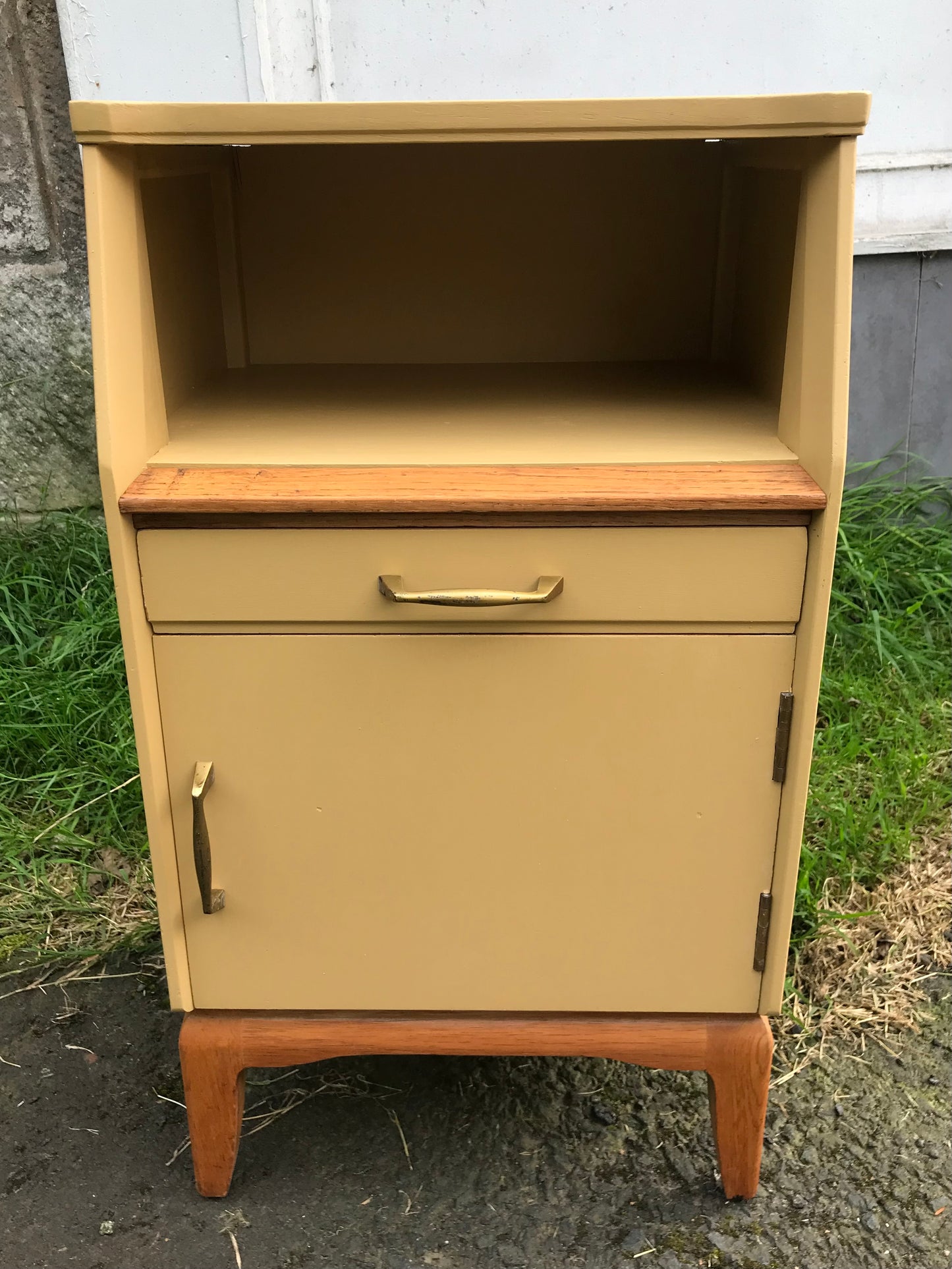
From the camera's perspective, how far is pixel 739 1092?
4.40 ft

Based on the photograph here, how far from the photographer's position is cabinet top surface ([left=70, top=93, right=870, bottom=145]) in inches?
40.0

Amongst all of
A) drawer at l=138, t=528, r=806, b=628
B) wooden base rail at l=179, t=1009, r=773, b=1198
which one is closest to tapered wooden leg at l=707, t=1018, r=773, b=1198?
wooden base rail at l=179, t=1009, r=773, b=1198

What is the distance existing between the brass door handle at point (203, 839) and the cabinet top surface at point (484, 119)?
676mm

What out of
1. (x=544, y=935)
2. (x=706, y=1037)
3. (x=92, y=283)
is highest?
(x=92, y=283)

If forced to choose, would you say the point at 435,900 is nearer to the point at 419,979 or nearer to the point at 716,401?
the point at 419,979

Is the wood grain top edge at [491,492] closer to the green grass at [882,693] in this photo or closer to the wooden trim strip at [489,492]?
the wooden trim strip at [489,492]

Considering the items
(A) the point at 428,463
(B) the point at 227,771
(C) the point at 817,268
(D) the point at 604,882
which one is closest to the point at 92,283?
(A) the point at 428,463

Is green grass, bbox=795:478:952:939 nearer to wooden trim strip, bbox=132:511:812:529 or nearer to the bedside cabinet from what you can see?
the bedside cabinet

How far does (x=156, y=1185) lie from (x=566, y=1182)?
58 centimetres

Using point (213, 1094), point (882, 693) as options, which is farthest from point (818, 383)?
point (882, 693)

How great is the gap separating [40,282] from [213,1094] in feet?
6.74

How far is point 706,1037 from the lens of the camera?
132 centimetres

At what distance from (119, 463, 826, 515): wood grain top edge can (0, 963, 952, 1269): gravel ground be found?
3.19ft

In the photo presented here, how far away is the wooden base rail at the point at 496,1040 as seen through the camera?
1320 millimetres
